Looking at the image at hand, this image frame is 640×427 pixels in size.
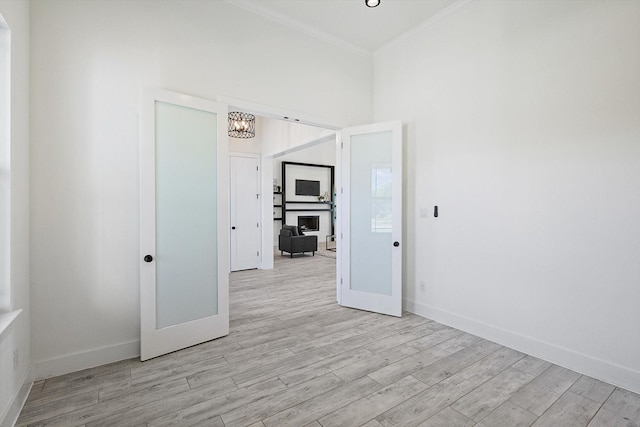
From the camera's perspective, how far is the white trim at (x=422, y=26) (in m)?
3.25

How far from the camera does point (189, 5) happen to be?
9.53ft

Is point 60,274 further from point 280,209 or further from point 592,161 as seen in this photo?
point 280,209

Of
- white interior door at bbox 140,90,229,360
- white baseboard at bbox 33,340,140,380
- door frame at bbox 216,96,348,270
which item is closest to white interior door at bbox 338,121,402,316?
door frame at bbox 216,96,348,270

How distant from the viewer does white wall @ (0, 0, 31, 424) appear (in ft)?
5.92

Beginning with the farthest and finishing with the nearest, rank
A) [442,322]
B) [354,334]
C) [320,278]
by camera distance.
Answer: [320,278]
[442,322]
[354,334]

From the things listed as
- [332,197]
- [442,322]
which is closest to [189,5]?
[442,322]

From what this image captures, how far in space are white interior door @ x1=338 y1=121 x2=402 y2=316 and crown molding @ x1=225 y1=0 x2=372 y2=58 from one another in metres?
1.13

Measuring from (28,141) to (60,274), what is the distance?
3.40 ft

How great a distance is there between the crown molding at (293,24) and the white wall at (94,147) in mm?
315

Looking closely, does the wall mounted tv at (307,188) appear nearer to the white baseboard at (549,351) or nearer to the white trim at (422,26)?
the white trim at (422,26)

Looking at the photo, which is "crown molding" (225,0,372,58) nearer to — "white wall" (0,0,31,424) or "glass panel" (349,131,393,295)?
"glass panel" (349,131,393,295)

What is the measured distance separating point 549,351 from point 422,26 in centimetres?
365

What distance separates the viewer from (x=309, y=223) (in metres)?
10.6

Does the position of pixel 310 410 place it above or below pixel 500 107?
below
